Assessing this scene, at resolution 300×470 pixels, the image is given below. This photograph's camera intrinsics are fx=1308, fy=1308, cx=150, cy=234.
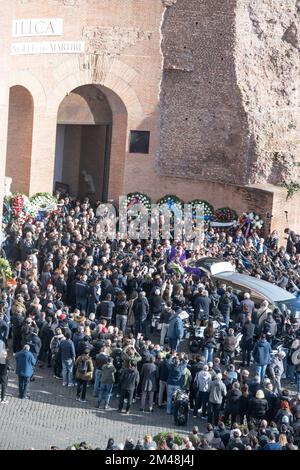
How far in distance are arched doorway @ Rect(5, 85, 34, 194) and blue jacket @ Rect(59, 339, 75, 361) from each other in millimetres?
12803

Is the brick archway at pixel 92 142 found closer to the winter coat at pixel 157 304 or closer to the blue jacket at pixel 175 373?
the winter coat at pixel 157 304

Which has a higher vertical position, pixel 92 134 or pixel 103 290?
pixel 92 134

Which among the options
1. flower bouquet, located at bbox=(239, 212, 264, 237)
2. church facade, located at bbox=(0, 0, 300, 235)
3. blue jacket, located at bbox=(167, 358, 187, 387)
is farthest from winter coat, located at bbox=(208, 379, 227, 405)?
church facade, located at bbox=(0, 0, 300, 235)

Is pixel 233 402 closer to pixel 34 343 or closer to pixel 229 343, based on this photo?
pixel 229 343

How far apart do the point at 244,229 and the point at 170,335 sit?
10.1m

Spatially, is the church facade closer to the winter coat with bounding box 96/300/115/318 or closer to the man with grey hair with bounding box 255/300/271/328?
the man with grey hair with bounding box 255/300/271/328

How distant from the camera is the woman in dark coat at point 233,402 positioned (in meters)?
25.3

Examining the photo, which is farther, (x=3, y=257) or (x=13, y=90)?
(x=13, y=90)

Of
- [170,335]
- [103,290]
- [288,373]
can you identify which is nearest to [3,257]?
[103,290]

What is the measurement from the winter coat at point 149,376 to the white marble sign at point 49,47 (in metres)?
14.2

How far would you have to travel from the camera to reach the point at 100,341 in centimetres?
2700

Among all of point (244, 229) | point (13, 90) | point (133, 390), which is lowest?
point (133, 390)

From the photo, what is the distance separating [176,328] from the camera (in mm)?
28641
